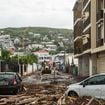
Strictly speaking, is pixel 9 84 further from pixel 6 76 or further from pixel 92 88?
pixel 92 88

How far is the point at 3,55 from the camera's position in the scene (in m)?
74.3

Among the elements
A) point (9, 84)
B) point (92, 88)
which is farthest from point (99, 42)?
point (92, 88)

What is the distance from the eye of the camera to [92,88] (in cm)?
1986

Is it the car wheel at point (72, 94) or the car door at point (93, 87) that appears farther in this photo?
the car wheel at point (72, 94)

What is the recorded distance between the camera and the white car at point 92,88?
1952 centimetres

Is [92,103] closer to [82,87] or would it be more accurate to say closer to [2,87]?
[82,87]

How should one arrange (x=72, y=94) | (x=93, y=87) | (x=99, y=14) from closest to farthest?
(x=93, y=87) < (x=72, y=94) < (x=99, y=14)

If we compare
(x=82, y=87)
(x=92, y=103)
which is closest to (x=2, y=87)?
(x=82, y=87)

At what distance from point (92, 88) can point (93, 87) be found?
0.24 ft

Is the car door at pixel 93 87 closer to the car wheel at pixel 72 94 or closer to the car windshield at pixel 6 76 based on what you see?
the car wheel at pixel 72 94

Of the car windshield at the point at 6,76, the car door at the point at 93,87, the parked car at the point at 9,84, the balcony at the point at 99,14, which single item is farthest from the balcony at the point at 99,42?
the car door at the point at 93,87

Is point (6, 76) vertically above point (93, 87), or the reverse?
point (6, 76)

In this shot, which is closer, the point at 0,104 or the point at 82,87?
the point at 0,104

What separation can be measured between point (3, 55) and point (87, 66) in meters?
14.9
